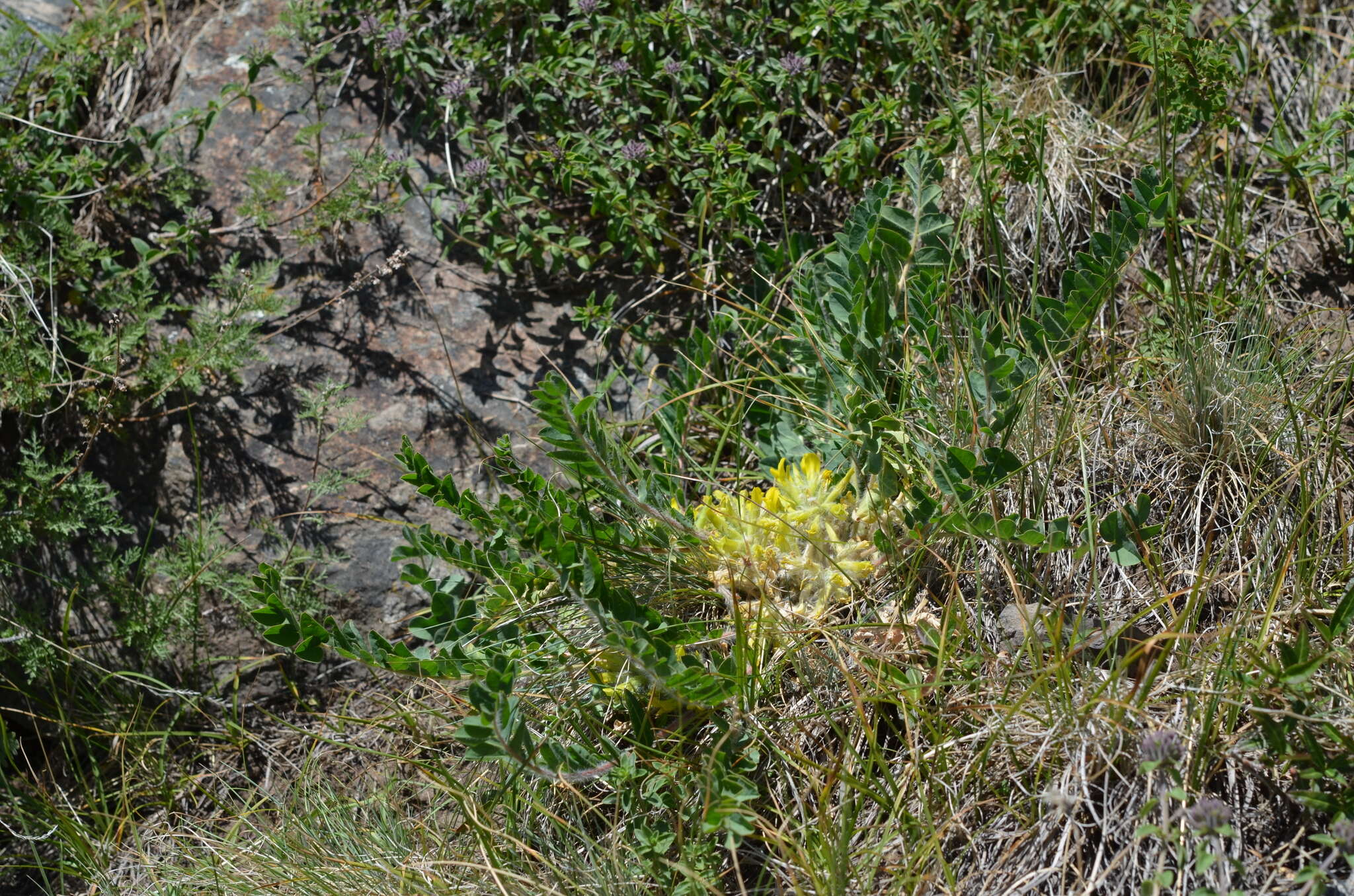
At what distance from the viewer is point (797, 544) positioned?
7.70 feet

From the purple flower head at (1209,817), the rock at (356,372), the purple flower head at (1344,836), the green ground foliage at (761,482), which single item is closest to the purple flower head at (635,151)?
the green ground foliage at (761,482)

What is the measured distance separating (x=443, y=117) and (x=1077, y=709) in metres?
2.49

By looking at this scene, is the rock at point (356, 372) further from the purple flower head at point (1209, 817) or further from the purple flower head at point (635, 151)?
the purple flower head at point (1209, 817)

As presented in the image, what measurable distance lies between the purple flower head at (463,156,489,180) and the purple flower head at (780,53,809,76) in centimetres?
91

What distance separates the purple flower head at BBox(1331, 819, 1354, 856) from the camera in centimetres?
151

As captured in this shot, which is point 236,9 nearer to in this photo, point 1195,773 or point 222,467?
point 222,467

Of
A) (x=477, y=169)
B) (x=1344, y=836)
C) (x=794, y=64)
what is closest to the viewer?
(x=1344, y=836)

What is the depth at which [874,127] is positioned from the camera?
9.95ft

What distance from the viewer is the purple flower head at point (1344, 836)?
59.6 inches

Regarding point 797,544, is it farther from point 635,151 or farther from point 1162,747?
point 635,151

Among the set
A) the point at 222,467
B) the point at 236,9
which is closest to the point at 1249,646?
the point at 222,467

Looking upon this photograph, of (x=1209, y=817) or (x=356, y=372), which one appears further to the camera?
(x=356, y=372)

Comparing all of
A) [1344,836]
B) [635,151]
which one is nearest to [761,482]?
[635,151]

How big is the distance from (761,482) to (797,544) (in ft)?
1.47
